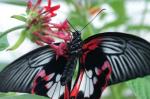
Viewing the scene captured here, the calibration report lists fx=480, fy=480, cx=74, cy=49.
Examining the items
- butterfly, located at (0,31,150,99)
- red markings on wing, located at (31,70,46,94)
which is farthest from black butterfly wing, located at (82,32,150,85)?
red markings on wing, located at (31,70,46,94)

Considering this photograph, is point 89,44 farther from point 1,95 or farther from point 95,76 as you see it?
point 1,95

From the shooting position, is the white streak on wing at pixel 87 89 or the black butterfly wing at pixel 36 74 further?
the white streak on wing at pixel 87 89

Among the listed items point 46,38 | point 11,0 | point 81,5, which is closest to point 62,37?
point 46,38

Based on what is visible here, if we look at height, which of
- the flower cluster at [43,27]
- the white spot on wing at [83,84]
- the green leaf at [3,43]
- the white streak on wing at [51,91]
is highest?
the flower cluster at [43,27]

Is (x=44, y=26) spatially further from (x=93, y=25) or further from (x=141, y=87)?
(x=93, y=25)

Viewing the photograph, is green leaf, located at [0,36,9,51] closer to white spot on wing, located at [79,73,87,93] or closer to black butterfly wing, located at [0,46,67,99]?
black butterfly wing, located at [0,46,67,99]

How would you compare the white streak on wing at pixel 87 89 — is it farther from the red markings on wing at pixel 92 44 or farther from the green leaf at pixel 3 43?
the green leaf at pixel 3 43

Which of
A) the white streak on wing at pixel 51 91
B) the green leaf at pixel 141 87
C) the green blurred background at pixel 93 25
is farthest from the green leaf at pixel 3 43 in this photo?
the green leaf at pixel 141 87
